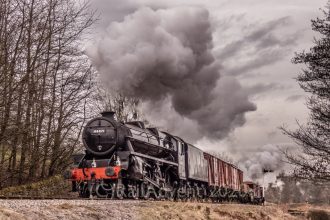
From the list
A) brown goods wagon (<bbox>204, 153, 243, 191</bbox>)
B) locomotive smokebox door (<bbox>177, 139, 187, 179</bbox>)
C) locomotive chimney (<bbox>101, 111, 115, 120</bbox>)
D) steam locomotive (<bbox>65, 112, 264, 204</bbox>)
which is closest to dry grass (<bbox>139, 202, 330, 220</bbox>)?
steam locomotive (<bbox>65, 112, 264, 204</bbox>)

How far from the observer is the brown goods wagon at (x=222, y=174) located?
24.1 meters

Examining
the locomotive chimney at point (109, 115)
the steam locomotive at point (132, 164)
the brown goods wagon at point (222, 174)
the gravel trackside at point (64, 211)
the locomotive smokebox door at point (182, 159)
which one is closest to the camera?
the gravel trackside at point (64, 211)

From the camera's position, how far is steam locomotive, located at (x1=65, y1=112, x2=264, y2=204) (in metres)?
14.3

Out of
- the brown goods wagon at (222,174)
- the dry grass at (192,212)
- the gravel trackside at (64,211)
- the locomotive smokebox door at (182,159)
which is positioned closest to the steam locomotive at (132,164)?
the locomotive smokebox door at (182,159)

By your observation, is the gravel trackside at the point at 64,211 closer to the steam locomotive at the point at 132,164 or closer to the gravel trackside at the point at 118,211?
the gravel trackside at the point at 118,211

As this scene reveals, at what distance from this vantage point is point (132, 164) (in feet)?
47.8

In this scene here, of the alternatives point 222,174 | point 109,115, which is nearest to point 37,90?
point 109,115

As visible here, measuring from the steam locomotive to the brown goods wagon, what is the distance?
3031 mm

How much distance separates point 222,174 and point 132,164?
1300cm

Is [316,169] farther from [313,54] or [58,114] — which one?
[58,114]

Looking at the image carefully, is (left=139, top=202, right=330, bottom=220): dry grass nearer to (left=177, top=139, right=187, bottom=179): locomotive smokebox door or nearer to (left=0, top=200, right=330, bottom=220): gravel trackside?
(left=0, top=200, right=330, bottom=220): gravel trackside

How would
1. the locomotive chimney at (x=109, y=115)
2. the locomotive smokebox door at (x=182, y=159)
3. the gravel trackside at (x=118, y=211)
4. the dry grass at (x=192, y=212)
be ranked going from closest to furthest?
the gravel trackside at (x=118, y=211), the dry grass at (x=192, y=212), the locomotive chimney at (x=109, y=115), the locomotive smokebox door at (x=182, y=159)

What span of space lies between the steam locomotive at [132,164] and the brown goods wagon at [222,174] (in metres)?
3.03

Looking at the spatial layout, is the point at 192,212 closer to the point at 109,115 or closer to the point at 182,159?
the point at 109,115
